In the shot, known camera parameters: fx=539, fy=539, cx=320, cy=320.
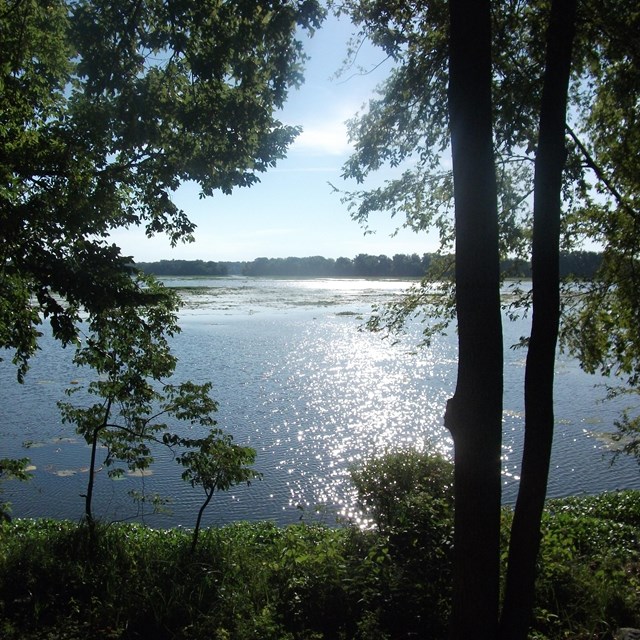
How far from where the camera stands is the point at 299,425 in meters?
16.5

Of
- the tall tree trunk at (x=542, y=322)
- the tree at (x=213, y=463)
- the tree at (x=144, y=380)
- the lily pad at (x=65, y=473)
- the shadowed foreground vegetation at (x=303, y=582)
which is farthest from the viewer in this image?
the lily pad at (x=65, y=473)

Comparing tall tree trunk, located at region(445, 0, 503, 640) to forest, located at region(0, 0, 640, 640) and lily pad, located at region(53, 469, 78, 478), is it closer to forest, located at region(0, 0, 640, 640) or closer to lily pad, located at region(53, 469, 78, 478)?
forest, located at region(0, 0, 640, 640)

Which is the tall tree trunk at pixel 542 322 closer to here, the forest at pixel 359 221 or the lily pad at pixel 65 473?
the forest at pixel 359 221

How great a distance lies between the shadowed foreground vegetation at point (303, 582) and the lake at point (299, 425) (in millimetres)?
2066

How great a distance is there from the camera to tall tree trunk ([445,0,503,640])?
3873 millimetres

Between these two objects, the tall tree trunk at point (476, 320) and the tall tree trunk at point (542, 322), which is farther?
the tall tree trunk at point (542, 322)

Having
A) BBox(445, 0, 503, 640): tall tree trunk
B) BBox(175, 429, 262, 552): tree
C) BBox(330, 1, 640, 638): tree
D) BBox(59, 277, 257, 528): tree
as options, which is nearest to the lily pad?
BBox(59, 277, 257, 528): tree

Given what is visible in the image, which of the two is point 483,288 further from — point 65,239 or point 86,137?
point 86,137

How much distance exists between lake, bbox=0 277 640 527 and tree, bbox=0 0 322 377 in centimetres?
516

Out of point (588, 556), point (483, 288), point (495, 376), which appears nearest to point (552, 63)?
point (483, 288)

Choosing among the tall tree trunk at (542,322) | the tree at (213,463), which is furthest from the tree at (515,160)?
the tree at (213,463)

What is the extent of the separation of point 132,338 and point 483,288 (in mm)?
4496

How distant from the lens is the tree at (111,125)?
4.82 meters

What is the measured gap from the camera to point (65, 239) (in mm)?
5074
